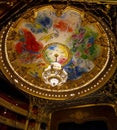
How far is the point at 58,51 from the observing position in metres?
9.16

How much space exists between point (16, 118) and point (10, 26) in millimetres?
3325

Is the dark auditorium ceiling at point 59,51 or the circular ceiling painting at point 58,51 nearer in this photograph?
the dark auditorium ceiling at point 59,51

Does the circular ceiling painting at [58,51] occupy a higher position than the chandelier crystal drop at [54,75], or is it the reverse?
the circular ceiling painting at [58,51]

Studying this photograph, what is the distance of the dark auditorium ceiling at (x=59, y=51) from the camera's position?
7136 millimetres

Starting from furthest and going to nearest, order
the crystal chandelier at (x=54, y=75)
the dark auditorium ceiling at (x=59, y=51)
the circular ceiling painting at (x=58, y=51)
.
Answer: the crystal chandelier at (x=54, y=75), the circular ceiling painting at (x=58, y=51), the dark auditorium ceiling at (x=59, y=51)

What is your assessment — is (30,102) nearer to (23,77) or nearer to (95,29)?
(23,77)

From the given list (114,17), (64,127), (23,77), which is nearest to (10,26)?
(23,77)

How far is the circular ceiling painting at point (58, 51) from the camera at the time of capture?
25.7ft

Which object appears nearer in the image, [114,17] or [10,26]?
[114,17]

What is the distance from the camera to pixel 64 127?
9.82 m

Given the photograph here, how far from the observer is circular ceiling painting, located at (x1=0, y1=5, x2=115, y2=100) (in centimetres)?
785

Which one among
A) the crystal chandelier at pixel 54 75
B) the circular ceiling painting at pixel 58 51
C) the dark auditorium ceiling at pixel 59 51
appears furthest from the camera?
the crystal chandelier at pixel 54 75

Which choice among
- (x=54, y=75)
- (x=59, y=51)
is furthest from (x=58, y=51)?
(x=54, y=75)

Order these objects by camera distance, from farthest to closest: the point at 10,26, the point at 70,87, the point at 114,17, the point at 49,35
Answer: the point at 70,87
the point at 49,35
the point at 10,26
the point at 114,17
